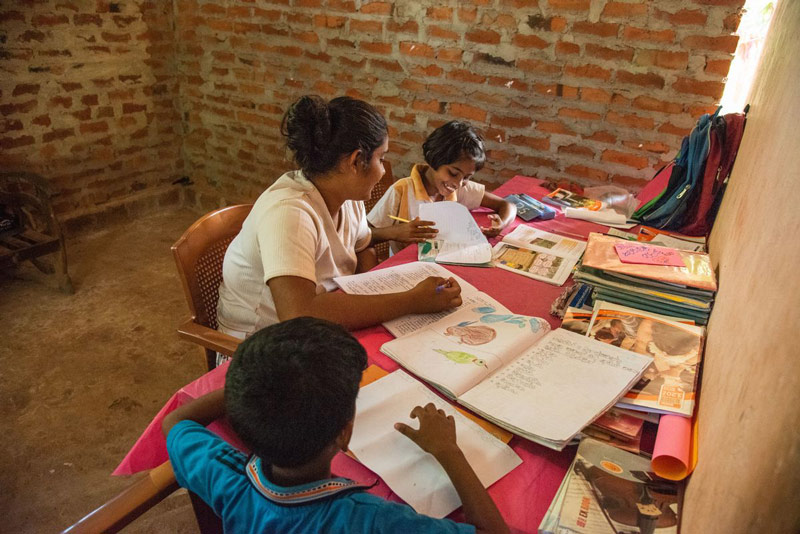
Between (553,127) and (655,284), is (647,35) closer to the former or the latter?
(553,127)

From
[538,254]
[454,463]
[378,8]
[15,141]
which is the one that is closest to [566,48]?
[378,8]

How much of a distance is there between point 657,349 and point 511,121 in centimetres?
169

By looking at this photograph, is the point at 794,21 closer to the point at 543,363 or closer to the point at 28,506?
the point at 543,363

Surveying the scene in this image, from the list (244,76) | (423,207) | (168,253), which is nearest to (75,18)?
(244,76)

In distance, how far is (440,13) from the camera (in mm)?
2547

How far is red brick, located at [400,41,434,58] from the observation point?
2652 mm

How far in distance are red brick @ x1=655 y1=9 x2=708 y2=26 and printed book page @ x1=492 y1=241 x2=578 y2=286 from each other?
3.80ft

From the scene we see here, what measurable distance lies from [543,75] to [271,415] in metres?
2.17

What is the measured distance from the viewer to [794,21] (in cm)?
126

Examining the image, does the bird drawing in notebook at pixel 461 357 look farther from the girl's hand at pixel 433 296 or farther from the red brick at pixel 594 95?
the red brick at pixel 594 95

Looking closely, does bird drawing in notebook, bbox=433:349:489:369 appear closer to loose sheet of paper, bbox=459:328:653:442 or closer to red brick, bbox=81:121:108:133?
loose sheet of paper, bbox=459:328:653:442

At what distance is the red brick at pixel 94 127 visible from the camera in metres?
3.12

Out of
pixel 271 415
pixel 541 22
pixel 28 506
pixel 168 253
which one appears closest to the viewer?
pixel 271 415

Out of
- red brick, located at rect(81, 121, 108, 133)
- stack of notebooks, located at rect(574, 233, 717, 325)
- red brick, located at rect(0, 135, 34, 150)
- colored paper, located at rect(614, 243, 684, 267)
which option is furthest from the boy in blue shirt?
red brick, located at rect(81, 121, 108, 133)
